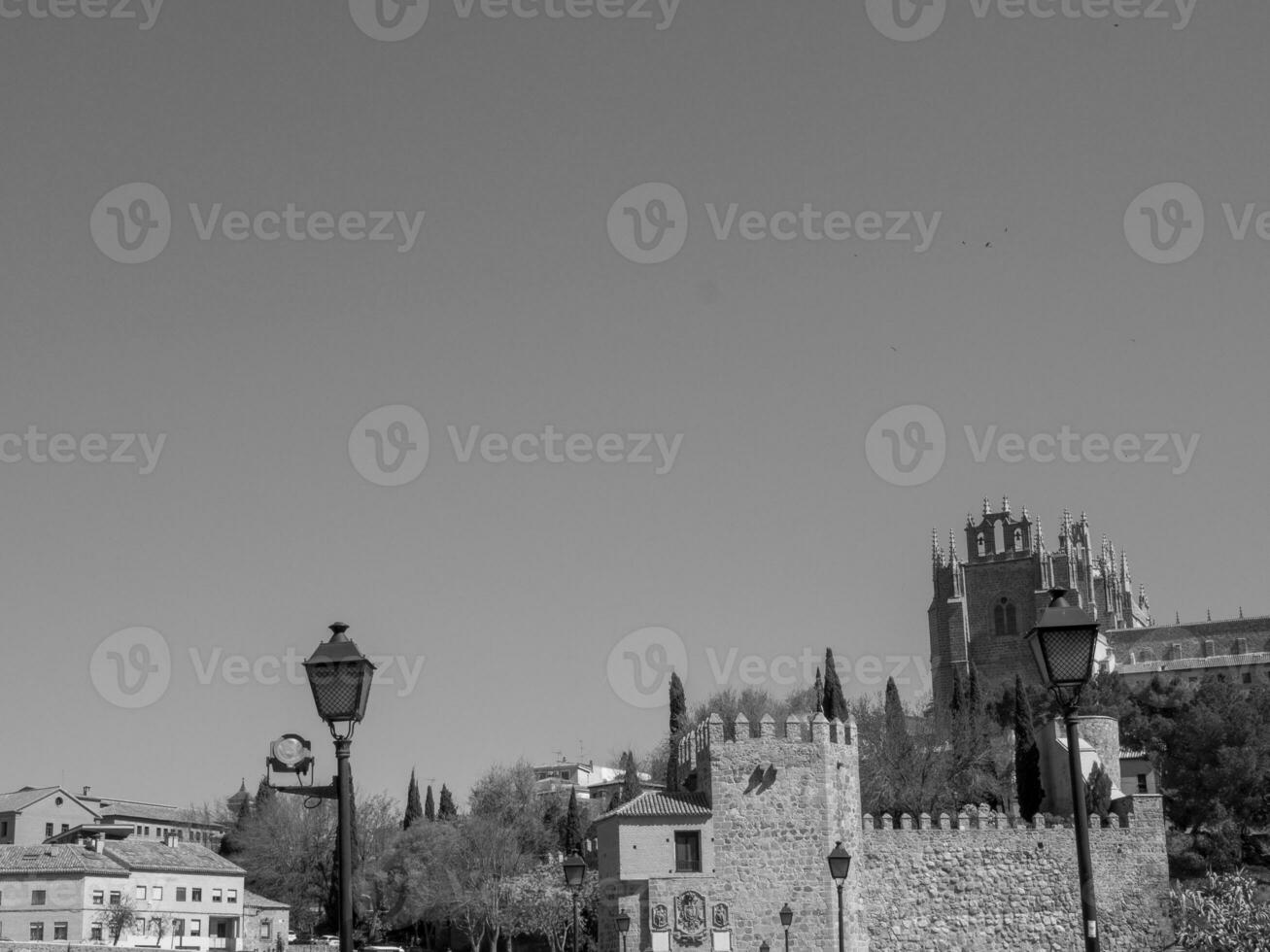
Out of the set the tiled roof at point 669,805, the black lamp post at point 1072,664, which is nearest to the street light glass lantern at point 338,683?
the black lamp post at point 1072,664

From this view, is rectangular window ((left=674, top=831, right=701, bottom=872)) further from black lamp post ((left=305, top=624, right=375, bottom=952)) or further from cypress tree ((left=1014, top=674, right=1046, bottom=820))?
black lamp post ((left=305, top=624, right=375, bottom=952))

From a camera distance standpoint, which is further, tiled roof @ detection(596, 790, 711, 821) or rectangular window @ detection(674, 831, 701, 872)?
tiled roof @ detection(596, 790, 711, 821)

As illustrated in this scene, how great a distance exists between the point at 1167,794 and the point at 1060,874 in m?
13.2

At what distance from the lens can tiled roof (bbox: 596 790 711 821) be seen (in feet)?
125

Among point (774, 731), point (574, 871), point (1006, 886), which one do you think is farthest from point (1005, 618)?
point (574, 871)

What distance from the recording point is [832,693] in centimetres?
6781

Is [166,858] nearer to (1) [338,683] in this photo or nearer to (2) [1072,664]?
(1) [338,683]

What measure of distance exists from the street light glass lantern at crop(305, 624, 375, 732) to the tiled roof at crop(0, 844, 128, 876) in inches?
2193

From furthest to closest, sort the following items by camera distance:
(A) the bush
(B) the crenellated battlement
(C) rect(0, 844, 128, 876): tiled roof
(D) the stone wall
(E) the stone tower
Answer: (E) the stone tower
(C) rect(0, 844, 128, 876): tiled roof
(D) the stone wall
(B) the crenellated battlement
(A) the bush

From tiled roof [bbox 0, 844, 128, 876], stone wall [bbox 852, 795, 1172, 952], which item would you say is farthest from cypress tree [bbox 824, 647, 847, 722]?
tiled roof [bbox 0, 844, 128, 876]

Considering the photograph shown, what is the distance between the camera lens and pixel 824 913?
37.5 metres

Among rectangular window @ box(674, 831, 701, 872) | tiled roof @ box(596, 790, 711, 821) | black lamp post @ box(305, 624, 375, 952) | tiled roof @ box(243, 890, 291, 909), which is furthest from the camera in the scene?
tiled roof @ box(243, 890, 291, 909)

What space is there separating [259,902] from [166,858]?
4902 mm

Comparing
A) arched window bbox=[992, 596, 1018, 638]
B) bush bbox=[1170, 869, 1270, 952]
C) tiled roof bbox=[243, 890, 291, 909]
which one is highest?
arched window bbox=[992, 596, 1018, 638]
